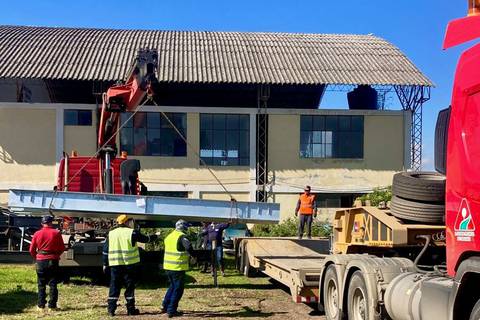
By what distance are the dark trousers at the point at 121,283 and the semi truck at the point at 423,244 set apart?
8.20 ft

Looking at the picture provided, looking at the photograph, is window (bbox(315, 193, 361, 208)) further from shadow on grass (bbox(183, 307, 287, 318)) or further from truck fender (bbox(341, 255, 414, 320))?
truck fender (bbox(341, 255, 414, 320))

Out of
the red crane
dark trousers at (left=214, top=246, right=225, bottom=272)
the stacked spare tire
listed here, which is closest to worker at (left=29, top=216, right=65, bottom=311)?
the red crane

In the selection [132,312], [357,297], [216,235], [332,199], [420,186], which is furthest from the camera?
[332,199]

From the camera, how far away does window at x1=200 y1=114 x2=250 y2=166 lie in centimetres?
2662

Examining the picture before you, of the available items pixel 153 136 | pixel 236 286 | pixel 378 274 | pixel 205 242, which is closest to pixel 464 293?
pixel 378 274

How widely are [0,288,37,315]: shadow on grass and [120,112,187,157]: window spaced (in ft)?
48.5

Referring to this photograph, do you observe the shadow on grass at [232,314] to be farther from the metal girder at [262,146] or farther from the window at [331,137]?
the window at [331,137]

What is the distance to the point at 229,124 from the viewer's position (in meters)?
26.7

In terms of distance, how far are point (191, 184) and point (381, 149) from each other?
28.4 feet

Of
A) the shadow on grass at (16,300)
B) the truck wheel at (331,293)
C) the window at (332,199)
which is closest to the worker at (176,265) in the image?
the truck wheel at (331,293)

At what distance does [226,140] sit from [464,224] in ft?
72.0

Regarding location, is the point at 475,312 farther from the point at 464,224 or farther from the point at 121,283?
the point at 121,283

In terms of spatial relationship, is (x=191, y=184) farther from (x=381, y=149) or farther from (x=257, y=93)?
(x=381, y=149)

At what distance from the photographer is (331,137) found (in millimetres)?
26766
